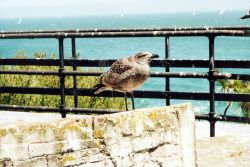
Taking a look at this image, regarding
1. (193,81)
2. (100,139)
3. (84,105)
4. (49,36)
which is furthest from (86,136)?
(193,81)

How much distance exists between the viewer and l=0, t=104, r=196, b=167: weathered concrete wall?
4324 mm

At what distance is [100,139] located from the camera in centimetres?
462

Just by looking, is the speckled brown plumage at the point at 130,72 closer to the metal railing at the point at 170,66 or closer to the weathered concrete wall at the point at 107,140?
the weathered concrete wall at the point at 107,140

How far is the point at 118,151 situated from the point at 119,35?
10.9 feet

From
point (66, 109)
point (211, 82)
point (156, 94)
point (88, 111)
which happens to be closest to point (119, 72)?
point (211, 82)

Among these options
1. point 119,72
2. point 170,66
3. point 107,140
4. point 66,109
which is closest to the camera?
point 107,140

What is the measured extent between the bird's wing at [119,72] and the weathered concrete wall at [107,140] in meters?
1.04

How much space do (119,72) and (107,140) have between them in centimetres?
147

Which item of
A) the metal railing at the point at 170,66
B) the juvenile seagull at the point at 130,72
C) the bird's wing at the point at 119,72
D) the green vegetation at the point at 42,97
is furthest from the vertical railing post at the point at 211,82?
the green vegetation at the point at 42,97

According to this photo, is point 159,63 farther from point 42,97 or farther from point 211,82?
point 42,97

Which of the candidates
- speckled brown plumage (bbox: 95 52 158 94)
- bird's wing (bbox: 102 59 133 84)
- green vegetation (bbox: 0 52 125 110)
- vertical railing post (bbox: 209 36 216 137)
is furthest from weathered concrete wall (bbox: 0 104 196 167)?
→ green vegetation (bbox: 0 52 125 110)

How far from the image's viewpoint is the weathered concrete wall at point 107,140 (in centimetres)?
432

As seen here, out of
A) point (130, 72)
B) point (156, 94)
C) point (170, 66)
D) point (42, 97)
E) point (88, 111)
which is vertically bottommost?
point (42, 97)

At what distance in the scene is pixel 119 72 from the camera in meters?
6.00
